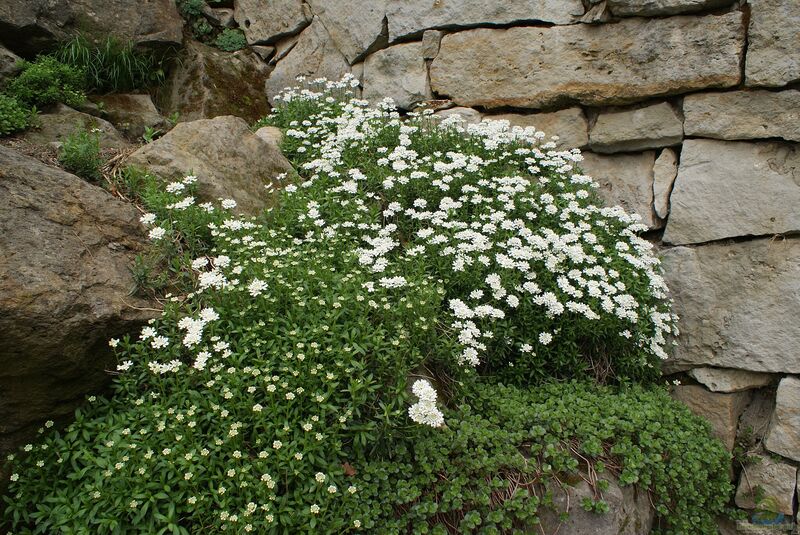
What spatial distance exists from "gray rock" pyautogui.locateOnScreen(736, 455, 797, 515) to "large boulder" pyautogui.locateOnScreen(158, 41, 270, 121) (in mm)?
6378

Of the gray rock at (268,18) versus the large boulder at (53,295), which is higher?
the gray rock at (268,18)

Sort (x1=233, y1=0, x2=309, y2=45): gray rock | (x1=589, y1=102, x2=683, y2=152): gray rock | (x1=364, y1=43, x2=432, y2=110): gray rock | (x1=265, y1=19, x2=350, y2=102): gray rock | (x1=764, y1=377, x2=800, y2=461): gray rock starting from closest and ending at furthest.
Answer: (x1=764, y1=377, x2=800, y2=461): gray rock → (x1=589, y1=102, x2=683, y2=152): gray rock → (x1=364, y1=43, x2=432, y2=110): gray rock → (x1=265, y1=19, x2=350, y2=102): gray rock → (x1=233, y1=0, x2=309, y2=45): gray rock

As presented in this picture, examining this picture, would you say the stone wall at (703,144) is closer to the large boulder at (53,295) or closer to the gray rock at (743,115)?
the gray rock at (743,115)

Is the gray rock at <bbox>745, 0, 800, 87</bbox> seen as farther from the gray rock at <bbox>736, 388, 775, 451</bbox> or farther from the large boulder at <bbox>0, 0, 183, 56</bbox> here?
the large boulder at <bbox>0, 0, 183, 56</bbox>

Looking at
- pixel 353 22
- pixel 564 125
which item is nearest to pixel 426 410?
pixel 564 125

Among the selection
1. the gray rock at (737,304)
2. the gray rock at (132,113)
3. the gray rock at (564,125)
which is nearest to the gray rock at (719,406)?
the gray rock at (737,304)

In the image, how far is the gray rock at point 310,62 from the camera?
713cm

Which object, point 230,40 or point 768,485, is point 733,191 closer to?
point 768,485

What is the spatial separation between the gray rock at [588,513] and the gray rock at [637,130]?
3171mm

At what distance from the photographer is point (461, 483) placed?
10.3 feet

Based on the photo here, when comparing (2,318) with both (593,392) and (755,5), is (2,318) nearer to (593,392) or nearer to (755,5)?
(593,392)

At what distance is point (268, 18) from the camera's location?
7516mm

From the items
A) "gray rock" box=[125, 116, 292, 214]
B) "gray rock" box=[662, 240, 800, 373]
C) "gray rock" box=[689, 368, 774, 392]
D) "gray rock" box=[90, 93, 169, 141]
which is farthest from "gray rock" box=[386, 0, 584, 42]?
"gray rock" box=[689, 368, 774, 392]

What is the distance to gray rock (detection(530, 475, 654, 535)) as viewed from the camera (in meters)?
3.28
